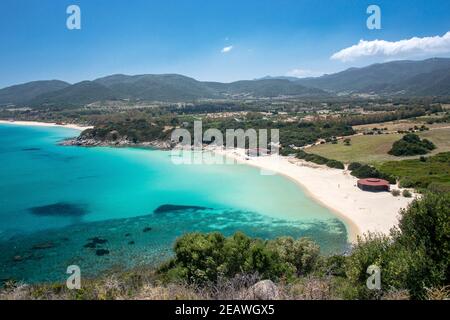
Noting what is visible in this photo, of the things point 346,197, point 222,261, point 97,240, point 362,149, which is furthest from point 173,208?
point 362,149

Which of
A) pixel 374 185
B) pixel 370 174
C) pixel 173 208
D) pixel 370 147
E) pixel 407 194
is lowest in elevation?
pixel 173 208

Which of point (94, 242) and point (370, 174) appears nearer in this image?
point (94, 242)

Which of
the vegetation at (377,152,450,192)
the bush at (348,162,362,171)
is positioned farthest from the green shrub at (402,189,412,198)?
the bush at (348,162,362,171)

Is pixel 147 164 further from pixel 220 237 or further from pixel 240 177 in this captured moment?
pixel 220 237

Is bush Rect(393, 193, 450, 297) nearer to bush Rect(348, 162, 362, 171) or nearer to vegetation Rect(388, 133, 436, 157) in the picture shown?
bush Rect(348, 162, 362, 171)

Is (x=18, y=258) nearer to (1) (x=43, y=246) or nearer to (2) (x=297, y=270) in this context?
(1) (x=43, y=246)

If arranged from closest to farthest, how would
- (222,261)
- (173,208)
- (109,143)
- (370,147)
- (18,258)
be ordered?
(222,261) < (18,258) < (173,208) < (370,147) < (109,143)
